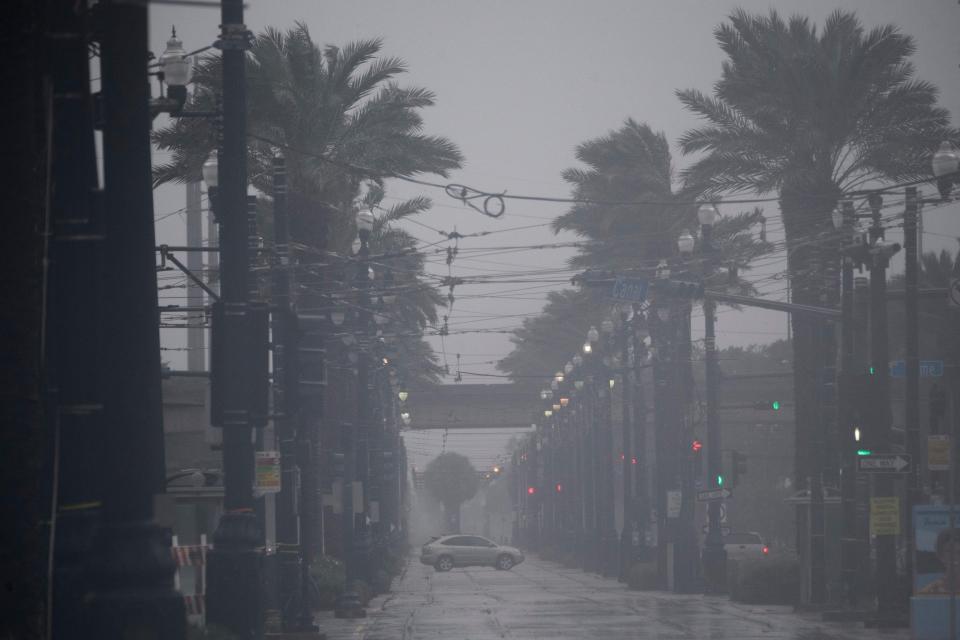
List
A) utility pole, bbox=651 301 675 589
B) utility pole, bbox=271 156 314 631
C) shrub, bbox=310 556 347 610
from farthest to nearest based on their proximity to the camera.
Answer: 1. utility pole, bbox=651 301 675 589
2. shrub, bbox=310 556 347 610
3. utility pole, bbox=271 156 314 631

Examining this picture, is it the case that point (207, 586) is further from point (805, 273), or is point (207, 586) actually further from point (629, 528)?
point (629, 528)

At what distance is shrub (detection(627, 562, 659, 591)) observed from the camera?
161ft

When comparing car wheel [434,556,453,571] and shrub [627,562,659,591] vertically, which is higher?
shrub [627,562,659,591]

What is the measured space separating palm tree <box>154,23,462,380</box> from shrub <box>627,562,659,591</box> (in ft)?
54.1

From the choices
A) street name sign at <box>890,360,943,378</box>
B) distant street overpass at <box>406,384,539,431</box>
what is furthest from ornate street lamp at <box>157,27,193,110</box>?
distant street overpass at <box>406,384,539,431</box>

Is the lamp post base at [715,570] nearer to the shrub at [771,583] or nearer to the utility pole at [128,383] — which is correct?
the shrub at [771,583]

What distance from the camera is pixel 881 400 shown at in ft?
92.3

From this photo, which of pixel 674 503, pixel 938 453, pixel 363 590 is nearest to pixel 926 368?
pixel 938 453

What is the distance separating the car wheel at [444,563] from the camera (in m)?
72.6

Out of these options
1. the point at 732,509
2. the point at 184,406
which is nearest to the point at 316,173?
the point at 184,406

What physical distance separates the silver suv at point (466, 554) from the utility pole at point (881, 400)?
45479mm

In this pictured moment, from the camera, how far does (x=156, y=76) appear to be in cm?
2103

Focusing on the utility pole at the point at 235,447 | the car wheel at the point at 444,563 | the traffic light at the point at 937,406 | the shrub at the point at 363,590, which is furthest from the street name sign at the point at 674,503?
the car wheel at the point at 444,563

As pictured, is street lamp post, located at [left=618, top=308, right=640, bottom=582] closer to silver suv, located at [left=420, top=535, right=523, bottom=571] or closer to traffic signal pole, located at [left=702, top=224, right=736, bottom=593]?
traffic signal pole, located at [left=702, top=224, right=736, bottom=593]
